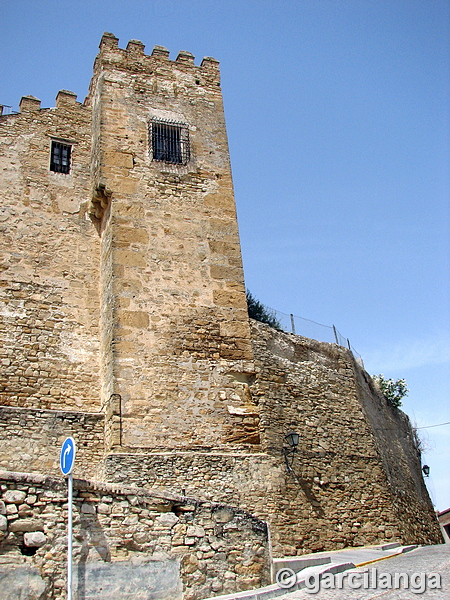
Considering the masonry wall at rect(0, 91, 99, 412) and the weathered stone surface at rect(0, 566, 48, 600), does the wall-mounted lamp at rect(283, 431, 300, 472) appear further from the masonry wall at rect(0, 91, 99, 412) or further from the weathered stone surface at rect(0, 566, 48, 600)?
the weathered stone surface at rect(0, 566, 48, 600)

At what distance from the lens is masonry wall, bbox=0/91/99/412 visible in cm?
1159

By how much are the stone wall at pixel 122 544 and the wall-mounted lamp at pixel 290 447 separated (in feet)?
15.4

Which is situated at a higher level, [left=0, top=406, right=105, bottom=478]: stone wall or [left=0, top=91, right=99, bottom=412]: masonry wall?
[left=0, top=91, right=99, bottom=412]: masonry wall

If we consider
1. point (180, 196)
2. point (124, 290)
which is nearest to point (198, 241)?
point (180, 196)

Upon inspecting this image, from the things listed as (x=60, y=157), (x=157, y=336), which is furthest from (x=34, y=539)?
(x=60, y=157)

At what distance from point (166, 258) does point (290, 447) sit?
4812 mm

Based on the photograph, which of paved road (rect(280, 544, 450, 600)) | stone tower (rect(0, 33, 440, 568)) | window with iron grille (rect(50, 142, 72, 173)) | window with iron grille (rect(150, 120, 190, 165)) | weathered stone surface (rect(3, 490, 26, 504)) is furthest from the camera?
window with iron grille (rect(50, 142, 72, 173))

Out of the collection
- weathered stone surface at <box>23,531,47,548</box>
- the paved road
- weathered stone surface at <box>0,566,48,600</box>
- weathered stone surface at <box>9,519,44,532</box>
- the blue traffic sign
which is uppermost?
the blue traffic sign

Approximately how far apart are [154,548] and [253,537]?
56.7 inches

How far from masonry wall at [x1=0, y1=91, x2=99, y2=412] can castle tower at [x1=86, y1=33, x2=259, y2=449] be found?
19.6 inches

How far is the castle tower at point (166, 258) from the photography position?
36.0ft

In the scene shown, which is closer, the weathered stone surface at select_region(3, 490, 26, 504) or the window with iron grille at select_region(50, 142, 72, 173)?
the weathered stone surface at select_region(3, 490, 26, 504)

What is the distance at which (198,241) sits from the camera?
12.7 meters

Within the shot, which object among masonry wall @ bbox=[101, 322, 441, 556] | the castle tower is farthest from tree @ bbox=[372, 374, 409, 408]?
the castle tower
